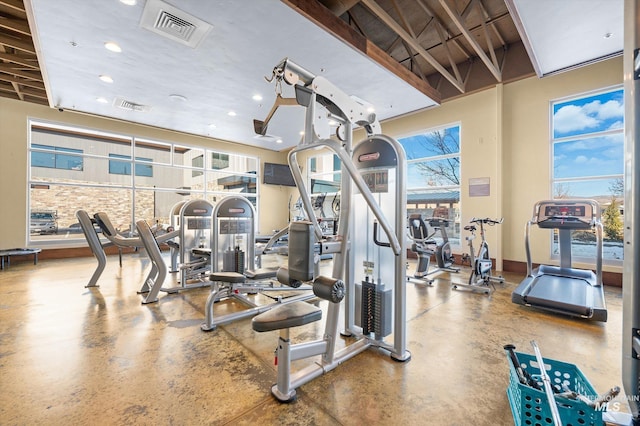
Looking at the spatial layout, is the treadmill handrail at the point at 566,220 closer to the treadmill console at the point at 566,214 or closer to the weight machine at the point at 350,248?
the treadmill console at the point at 566,214

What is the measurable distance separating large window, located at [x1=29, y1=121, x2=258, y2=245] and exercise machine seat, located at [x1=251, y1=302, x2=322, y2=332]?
6761 millimetres

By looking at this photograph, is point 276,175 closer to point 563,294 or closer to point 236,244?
point 236,244

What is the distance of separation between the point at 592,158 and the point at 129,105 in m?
9.98

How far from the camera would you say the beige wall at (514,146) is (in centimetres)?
540

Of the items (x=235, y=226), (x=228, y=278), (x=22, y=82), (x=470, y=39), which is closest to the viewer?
(x=228, y=278)

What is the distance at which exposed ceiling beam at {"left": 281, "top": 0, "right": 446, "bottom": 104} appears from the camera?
142 inches

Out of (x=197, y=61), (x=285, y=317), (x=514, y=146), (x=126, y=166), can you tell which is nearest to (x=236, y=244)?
(x=285, y=317)

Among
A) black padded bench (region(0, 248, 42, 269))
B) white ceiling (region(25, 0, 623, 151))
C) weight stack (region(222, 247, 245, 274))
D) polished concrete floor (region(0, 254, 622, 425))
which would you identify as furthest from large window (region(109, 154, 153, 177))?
weight stack (region(222, 247, 245, 274))

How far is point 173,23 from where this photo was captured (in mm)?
3768

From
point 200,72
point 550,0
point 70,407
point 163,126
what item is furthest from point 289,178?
point 70,407

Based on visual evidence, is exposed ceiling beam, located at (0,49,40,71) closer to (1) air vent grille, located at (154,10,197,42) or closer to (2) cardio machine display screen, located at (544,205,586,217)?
(1) air vent grille, located at (154,10,197,42)

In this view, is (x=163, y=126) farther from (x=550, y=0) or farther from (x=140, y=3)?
(x=550, y=0)

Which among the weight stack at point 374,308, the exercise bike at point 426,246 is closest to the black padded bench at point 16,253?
the weight stack at point 374,308

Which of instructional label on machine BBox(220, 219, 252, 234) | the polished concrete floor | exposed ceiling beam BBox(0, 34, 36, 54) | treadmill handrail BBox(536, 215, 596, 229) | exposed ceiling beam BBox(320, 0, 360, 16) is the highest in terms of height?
exposed ceiling beam BBox(320, 0, 360, 16)
